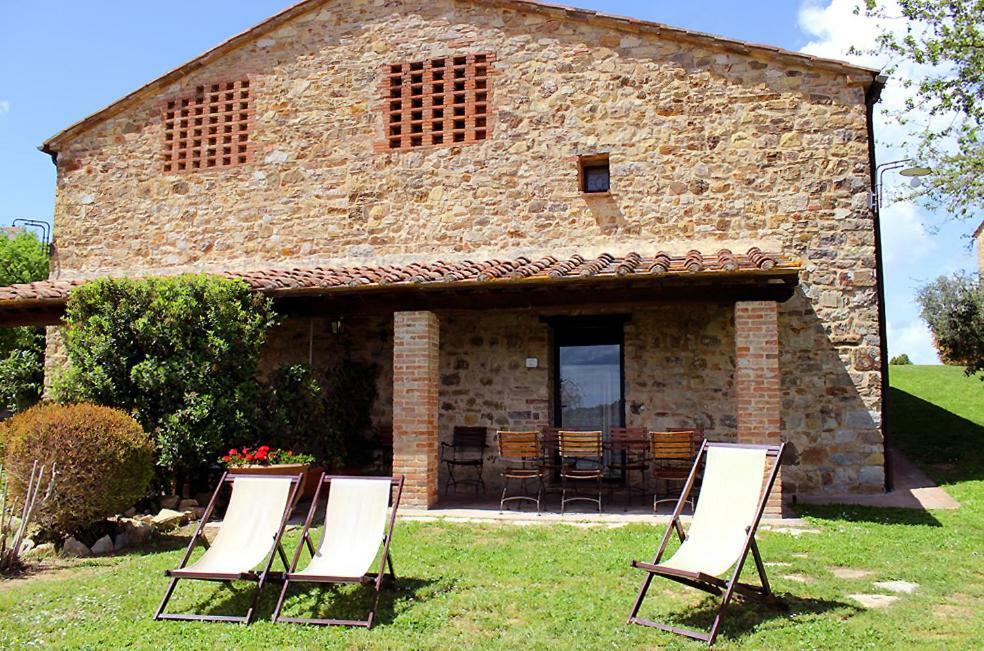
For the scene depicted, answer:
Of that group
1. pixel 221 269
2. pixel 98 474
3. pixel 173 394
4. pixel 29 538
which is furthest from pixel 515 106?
pixel 29 538

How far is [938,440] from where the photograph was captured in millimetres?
12266

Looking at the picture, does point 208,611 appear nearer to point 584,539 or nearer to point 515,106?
point 584,539

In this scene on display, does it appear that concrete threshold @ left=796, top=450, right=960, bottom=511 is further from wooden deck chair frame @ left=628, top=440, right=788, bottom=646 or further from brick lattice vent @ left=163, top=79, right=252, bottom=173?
brick lattice vent @ left=163, top=79, right=252, bottom=173

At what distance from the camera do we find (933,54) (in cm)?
1129

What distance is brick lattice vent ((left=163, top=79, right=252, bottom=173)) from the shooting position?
11938mm

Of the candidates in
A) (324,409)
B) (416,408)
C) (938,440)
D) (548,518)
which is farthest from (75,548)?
(938,440)

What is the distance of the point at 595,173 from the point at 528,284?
2.95 meters

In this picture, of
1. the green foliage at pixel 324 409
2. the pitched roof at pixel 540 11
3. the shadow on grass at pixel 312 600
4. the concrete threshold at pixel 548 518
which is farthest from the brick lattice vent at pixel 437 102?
the shadow on grass at pixel 312 600

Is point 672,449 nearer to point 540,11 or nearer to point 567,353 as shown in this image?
point 567,353

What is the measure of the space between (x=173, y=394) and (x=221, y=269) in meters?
3.43

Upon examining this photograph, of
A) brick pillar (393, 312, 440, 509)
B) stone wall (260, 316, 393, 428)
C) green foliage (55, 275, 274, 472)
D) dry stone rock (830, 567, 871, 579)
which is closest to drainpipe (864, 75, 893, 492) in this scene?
dry stone rock (830, 567, 871, 579)

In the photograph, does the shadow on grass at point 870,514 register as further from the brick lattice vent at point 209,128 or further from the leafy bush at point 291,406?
the brick lattice vent at point 209,128

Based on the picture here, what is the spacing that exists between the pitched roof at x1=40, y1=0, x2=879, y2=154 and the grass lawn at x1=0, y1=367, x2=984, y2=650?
5583 mm

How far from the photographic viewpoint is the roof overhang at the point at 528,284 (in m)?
7.98
